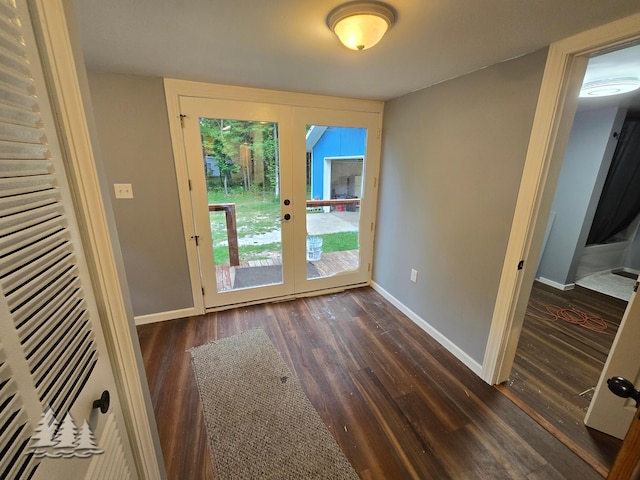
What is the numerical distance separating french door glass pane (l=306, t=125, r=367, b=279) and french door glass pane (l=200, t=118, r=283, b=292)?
38 cm

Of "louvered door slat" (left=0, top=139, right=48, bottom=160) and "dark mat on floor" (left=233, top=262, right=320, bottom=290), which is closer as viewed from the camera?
"louvered door slat" (left=0, top=139, right=48, bottom=160)

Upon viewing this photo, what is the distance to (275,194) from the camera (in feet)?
8.70

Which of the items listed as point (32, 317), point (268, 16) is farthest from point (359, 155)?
point (32, 317)

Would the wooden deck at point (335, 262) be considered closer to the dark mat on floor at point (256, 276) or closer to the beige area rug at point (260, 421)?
the dark mat on floor at point (256, 276)

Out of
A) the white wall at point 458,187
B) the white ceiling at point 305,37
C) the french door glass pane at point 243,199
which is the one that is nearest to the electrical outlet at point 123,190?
the french door glass pane at point 243,199

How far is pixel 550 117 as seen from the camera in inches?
55.7

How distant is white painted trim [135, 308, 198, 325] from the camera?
2473 millimetres

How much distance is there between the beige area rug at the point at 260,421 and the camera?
1.33 metres

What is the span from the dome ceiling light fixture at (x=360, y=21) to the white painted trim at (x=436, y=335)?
7.22 feet

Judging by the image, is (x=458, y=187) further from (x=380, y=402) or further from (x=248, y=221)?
(x=248, y=221)

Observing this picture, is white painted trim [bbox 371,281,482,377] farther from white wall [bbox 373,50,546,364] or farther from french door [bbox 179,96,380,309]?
french door [bbox 179,96,380,309]

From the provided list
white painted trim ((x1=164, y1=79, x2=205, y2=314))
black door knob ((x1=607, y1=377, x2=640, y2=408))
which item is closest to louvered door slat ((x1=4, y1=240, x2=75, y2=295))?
black door knob ((x1=607, y1=377, x2=640, y2=408))

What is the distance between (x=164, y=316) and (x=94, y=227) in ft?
7.06

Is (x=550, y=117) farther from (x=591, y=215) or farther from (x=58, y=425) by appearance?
(x=591, y=215)
